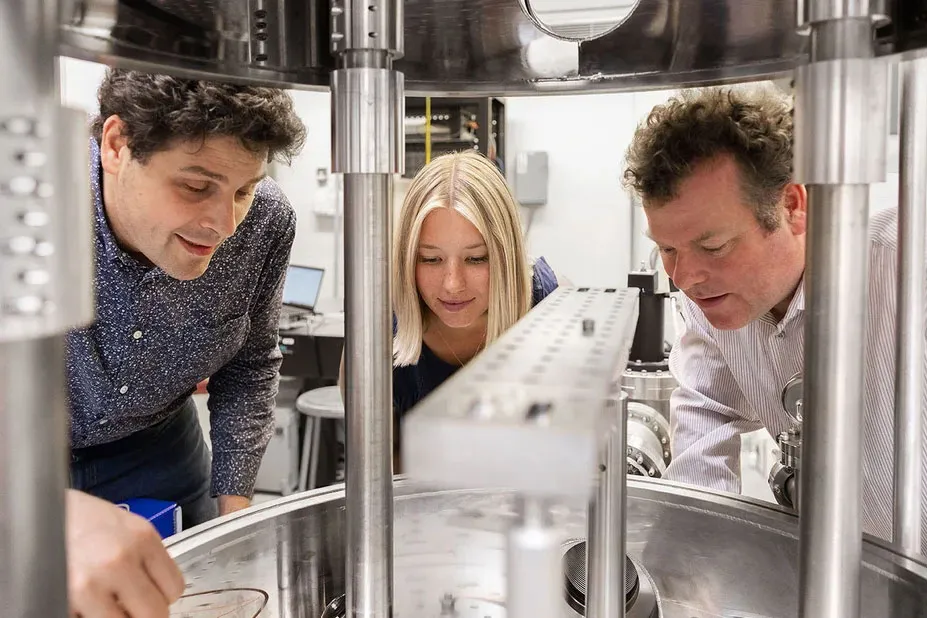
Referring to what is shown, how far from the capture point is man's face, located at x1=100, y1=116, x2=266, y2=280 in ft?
3.16

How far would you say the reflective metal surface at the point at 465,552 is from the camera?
594mm

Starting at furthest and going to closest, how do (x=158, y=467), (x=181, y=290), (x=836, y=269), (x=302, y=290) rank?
(x=302, y=290), (x=158, y=467), (x=181, y=290), (x=836, y=269)

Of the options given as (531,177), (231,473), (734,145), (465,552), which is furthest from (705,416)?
(531,177)

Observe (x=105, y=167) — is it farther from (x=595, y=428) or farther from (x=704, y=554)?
(x=595, y=428)

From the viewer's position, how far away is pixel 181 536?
58 centimetres

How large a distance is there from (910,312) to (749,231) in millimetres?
481

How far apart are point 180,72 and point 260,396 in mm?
936

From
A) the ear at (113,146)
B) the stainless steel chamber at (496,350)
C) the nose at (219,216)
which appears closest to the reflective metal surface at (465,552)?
the stainless steel chamber at (496,350)

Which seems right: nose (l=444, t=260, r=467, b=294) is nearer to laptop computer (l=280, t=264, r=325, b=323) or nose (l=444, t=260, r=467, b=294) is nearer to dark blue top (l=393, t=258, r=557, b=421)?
dark blue top (l=393, t=258, r=557, b=421)

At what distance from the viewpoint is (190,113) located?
95 centimetres

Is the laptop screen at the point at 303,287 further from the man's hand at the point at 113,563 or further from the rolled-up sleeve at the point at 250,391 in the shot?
the man's hand at the point at 113,563

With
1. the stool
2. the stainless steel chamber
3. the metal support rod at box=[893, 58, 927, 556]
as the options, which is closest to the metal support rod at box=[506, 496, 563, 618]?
the stainless steel chamber

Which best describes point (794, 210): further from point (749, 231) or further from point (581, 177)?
point (581, 177)

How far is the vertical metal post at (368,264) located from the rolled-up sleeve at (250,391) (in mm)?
897
